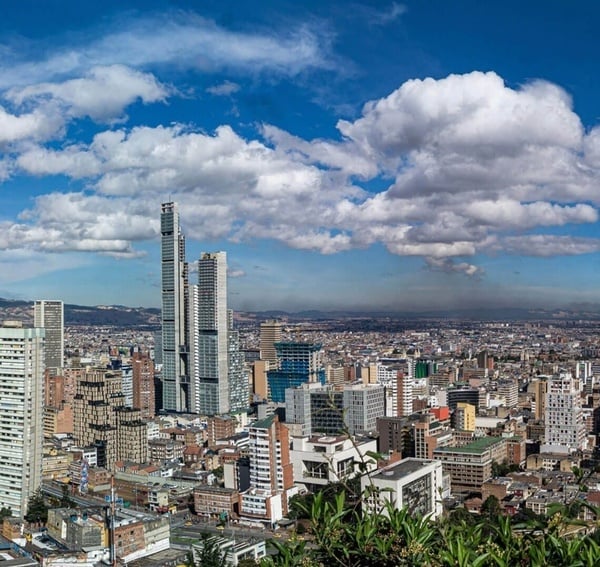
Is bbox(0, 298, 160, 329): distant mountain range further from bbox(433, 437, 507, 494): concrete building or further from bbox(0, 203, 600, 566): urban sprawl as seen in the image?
bbox(433, 437, 507, 494): concrete building

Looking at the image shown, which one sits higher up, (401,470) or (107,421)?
(401,470)

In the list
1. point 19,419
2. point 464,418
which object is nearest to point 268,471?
point 19,419

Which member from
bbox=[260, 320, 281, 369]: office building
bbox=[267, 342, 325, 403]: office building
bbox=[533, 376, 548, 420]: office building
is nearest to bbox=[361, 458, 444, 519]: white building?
A: bbox=[533, 376, 548, 420]: office building

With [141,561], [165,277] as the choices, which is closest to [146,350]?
[165,277]

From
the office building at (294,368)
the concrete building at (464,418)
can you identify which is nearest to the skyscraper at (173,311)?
the office building at (294,368)

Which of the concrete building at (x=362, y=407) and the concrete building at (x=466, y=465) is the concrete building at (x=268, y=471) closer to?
the concrete building at (x=466, y=465)

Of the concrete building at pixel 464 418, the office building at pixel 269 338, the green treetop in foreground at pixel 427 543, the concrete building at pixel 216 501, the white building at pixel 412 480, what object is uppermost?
the green treetop in foreground at pixel 427 543

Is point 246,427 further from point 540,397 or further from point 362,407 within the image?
point 540,397

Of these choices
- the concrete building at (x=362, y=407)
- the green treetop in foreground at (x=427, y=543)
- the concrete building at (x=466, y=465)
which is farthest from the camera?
the concrete building at (x=362, y=407)
